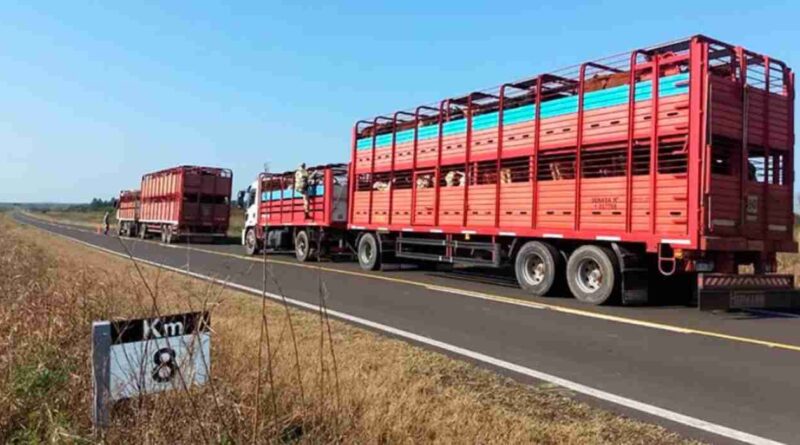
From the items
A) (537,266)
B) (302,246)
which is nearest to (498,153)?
(537,266)

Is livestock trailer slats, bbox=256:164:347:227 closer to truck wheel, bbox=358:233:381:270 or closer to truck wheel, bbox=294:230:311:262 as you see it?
truck wheel, bbox=294:230:311:262

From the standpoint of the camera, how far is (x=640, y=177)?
1096 centimetres

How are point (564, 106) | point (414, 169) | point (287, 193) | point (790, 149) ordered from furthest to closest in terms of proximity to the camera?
point (287, 193)
point (414, 169)
point (564, 106)
point (790, 149)

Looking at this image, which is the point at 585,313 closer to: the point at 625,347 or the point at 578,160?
the point at 625,347

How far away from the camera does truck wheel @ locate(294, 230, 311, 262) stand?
2184 centimetres

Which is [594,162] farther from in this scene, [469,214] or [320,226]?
[320,226]

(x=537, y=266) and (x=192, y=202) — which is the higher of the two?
(x=192, y=202)

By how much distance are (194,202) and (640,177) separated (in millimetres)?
29413

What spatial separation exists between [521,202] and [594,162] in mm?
1786

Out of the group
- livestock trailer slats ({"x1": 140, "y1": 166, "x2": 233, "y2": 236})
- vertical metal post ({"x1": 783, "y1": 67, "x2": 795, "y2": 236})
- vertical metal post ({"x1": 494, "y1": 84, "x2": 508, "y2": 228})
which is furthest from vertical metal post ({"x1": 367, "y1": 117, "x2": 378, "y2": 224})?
livestock trailer slats ({"x1": 140, "y1": 166, "x2": 233, "y2": 236})

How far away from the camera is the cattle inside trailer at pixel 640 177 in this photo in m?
10.4

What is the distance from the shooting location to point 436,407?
4668mm

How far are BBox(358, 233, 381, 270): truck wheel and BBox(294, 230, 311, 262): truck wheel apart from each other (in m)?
3.16

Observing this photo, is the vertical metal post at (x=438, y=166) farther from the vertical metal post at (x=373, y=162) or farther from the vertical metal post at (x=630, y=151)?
the vertical metal post at (x=630, y=151)
